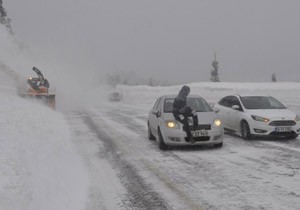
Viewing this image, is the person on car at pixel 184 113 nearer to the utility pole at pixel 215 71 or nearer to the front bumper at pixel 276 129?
the front bumper at pixel 276 129

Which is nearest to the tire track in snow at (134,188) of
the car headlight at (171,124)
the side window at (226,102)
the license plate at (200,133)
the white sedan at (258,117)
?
the car headlight at (171,124)

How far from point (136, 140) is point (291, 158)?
16.7 ft

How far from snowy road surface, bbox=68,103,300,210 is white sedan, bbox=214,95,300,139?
13.8 inches

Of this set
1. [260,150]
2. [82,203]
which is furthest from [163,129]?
[82,203]

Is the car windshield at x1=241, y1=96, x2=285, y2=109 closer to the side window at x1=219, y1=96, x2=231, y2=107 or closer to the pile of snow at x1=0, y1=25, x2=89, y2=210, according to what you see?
the side window at x1=219, y1=96, x2=231, y2=107

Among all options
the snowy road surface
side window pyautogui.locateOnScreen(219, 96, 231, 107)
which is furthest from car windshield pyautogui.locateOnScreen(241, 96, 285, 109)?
the snowy road surface

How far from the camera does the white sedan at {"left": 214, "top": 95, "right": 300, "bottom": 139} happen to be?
12219 mm

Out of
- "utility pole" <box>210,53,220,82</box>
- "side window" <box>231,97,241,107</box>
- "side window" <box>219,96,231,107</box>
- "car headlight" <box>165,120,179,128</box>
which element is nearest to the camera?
"car headlight" <box>165,120,179,128</box>

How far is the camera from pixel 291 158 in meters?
9.25

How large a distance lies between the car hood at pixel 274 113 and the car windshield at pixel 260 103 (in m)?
0.48

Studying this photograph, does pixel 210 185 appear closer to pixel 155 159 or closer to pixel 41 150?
pixel 155 159

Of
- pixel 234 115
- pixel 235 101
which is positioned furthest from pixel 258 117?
pixel 235 101

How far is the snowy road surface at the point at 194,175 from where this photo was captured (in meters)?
5.96

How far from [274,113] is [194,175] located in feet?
19.1
